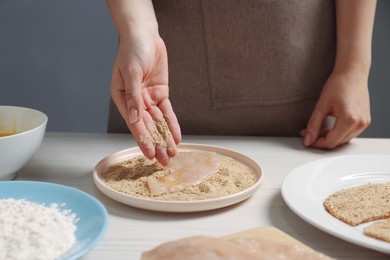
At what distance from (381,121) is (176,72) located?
5.61 ft

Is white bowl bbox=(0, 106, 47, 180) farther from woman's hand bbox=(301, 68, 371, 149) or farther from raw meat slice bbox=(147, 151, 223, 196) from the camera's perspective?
woman's hand bbox=(301, 68, 371, 149)

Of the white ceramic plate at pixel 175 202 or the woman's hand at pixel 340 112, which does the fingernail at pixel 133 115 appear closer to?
the white ceramic plate at pixel 175 202

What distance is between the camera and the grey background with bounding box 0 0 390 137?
2.81m

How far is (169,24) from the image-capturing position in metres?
1.52

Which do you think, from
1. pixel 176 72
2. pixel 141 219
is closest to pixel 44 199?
pixel 141 219

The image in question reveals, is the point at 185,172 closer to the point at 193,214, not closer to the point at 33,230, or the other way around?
the point at 193,214

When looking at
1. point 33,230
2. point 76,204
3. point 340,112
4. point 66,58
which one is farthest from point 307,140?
point 66,58

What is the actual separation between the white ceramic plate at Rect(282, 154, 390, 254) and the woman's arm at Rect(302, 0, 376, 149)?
19 cm

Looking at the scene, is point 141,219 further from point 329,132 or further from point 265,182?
point 329,132

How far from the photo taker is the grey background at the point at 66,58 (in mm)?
2812

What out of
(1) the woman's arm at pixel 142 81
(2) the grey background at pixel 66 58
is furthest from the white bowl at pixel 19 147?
(2) the grey background at pixel 66 58

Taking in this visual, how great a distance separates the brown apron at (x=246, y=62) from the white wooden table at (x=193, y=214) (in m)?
0.08

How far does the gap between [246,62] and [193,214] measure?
633 millimetres

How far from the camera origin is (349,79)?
1.49 m
